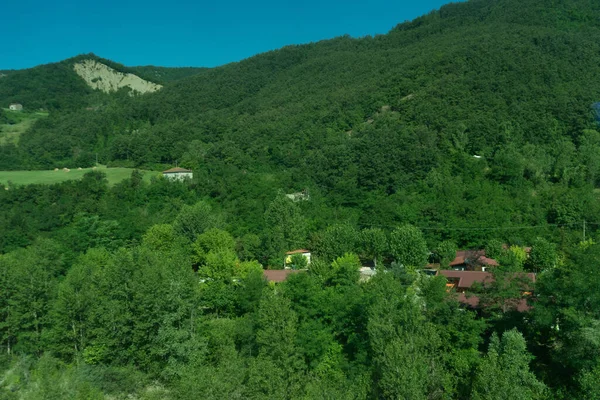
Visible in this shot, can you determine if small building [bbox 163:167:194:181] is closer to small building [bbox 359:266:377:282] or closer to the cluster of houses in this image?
the cluster of houses

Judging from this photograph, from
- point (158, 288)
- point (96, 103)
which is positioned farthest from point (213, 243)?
point (96, 103)

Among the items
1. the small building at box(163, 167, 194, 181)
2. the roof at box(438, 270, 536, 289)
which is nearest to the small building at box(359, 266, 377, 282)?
the roof at box(438, 270, 536, 289)

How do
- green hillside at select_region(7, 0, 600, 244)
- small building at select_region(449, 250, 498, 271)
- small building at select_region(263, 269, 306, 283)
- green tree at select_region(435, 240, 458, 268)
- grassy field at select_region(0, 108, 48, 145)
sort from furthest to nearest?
1. grassy field at select_region(0, 108, 48, 145)
2. green hillside at select_region(7, 0, 600, 244)
3. green tree at select_region(435, 240, 458, 268)
4. small building at select_region(449, 250, 498, 271)
5. small building at select_region(263, 269, 306, 283)

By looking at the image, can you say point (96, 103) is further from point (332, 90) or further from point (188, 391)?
point (188, 391)

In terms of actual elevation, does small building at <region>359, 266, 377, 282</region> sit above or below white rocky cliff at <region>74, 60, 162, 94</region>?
below

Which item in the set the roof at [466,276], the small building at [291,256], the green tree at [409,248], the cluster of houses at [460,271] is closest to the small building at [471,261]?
the cluster of houses at [460,271]

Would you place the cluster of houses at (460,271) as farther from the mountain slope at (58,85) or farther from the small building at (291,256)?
the mountain slope at (58,85)

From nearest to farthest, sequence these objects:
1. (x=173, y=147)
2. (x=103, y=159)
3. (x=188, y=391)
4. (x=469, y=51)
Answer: (x=188, y=391) < (x=469, y=51) < (x=173, y=147) < (x=103, y=159)
